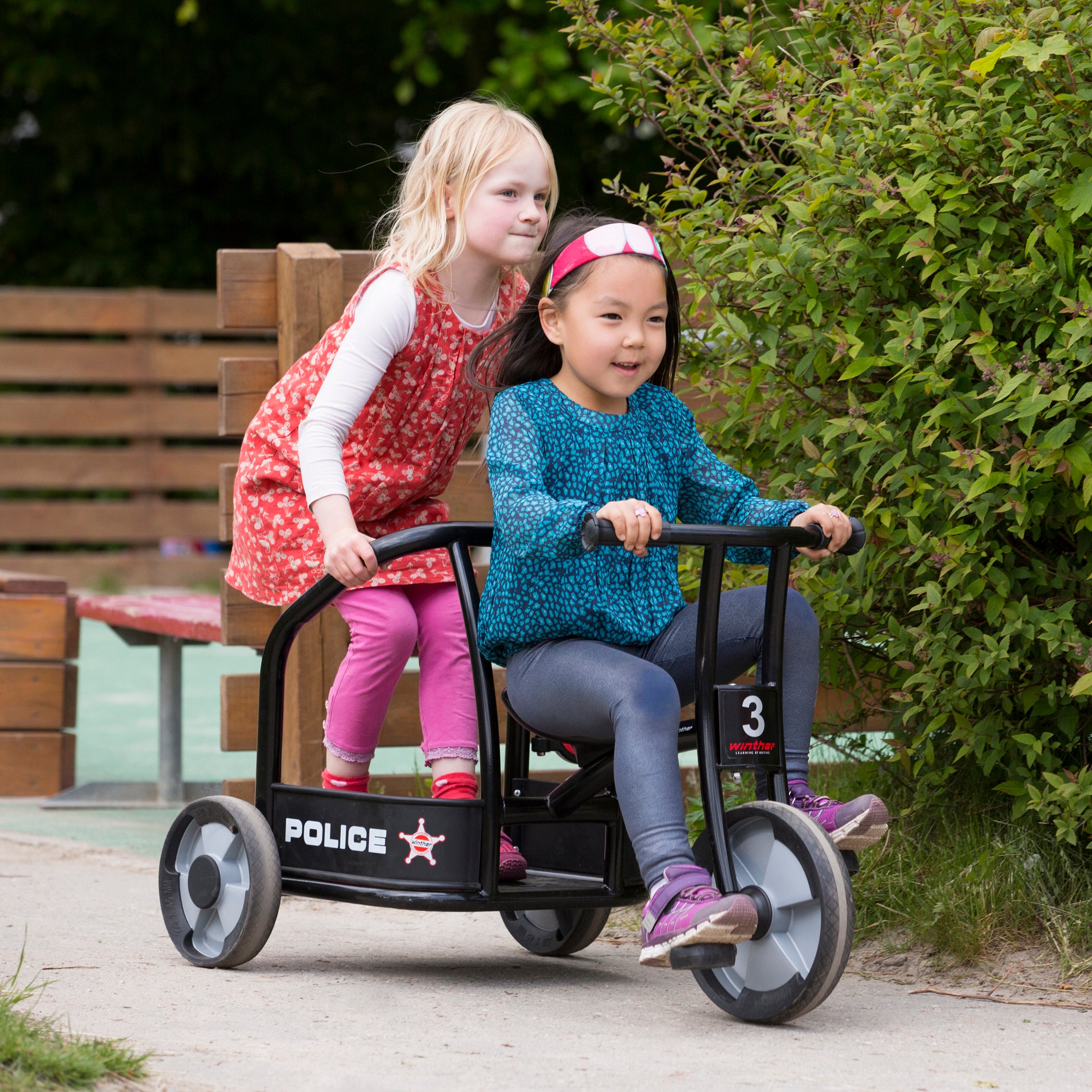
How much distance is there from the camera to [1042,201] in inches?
116

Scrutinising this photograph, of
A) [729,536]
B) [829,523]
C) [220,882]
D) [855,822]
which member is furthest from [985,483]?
[220,882]

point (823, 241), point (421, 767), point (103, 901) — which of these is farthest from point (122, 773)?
point (823, 241)

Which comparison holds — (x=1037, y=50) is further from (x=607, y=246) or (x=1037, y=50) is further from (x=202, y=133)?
(x=202, y=133)

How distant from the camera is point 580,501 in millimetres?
2736

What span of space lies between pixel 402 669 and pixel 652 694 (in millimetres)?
805

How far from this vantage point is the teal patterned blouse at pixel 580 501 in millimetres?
2855

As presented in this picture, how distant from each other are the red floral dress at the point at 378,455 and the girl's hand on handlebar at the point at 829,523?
0.82m

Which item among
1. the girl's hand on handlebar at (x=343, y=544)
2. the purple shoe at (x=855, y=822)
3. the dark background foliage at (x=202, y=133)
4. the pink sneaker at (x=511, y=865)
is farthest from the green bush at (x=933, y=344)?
the dark background foliage at (x=202, y=133)

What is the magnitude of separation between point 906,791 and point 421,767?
7.09 feet

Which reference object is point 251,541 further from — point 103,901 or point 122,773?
point 122,773

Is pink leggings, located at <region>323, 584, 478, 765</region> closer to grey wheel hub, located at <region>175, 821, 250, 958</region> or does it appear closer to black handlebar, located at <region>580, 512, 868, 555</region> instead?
grey wheel hub, located at <region>175, 821, 250, 958</region>

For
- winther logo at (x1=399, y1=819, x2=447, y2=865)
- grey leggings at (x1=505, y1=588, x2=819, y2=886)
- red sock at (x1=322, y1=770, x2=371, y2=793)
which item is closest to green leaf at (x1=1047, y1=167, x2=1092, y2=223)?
grey leggings at (x1=505, y1=588, x2=819, y2=886)

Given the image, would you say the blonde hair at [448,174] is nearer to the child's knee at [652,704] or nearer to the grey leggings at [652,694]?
the grey leggings at [652,694]

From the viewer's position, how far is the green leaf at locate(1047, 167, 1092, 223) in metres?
2.79
